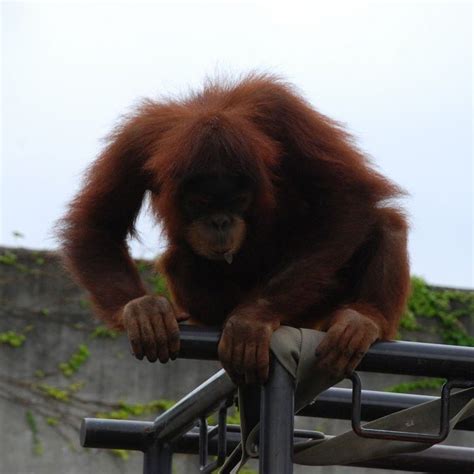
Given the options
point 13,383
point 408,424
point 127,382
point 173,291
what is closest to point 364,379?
point 127,382

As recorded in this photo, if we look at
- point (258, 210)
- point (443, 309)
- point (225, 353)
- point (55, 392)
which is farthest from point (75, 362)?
point (225, 353)

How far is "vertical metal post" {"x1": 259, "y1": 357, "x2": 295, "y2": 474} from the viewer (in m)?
1.88

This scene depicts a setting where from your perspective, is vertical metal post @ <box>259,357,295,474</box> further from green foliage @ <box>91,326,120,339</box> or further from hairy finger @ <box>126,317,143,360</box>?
green foliage @ <box>91,326,120,339</box>

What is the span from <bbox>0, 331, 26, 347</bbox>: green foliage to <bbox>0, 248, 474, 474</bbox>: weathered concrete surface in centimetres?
3

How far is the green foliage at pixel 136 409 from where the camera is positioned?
23.5ft

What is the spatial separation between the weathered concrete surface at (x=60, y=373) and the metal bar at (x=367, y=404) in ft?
15.3

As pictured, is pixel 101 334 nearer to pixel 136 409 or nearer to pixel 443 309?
pixel 136 409

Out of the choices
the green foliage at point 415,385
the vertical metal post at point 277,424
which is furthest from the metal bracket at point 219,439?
the green foliage at point 415,385

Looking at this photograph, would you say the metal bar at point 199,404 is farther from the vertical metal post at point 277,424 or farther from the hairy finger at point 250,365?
the vertical metal post at point 277,424

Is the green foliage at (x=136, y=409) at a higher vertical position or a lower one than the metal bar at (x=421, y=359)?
lower

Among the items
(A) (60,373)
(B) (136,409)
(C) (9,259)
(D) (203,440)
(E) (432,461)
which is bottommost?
(B) (136,409)

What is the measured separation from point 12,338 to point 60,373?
0.37 metres

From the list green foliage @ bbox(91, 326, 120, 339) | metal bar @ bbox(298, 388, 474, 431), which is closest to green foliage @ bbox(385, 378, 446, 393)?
green foliage @ bbox(91, 326, 120, 339)

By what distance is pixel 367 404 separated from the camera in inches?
98.5
